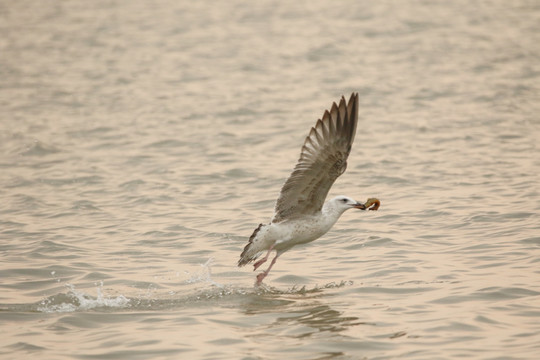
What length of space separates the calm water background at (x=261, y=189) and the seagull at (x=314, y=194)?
15.0 inches

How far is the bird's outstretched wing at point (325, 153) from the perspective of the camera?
8000mm

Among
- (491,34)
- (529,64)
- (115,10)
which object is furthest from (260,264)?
(115,10)

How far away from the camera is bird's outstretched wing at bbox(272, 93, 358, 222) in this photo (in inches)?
315

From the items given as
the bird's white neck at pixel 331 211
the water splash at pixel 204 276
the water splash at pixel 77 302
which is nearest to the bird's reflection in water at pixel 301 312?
the water splash at pixel 204 276

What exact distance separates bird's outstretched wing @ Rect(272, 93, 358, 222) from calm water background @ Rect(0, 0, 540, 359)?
90 cm

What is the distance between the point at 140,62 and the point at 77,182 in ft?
33.3

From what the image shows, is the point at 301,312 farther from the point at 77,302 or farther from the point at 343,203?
the point at 77,302

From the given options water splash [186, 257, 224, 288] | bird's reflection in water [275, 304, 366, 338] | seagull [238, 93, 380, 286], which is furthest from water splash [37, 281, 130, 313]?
bird's reflection in water [275, 304, 366, 338]

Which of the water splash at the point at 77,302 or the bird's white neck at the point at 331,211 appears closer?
the water splash at the point at 77,302


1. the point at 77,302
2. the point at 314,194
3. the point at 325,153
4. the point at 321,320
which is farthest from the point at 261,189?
the point at 321,320

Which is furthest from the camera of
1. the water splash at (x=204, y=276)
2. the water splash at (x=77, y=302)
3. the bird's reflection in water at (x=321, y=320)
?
the water splash at (x=204, y=276)

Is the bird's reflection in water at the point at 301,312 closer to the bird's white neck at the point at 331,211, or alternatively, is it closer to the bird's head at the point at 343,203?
the bird's white neck at the point at 331,211

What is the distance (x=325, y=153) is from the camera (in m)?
8.07

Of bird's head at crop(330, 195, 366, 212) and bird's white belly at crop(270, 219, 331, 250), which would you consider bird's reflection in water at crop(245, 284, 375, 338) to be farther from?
bird's head at crop(330, 195, 366, 212)
